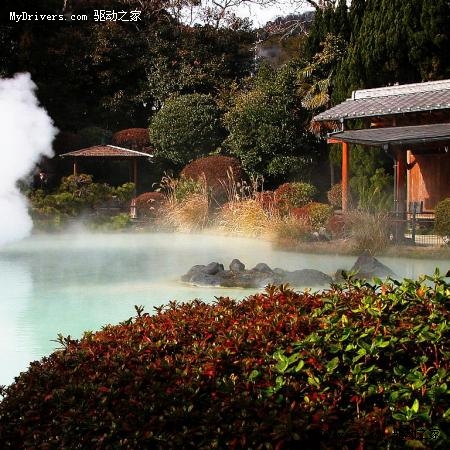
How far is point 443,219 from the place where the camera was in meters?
14.6

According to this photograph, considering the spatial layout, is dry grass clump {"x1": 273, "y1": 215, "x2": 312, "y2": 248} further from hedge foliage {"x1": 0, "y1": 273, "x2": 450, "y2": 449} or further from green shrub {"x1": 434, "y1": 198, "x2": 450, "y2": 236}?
hedge foliage {"x1": 0, "y1": 273, "x2": 450, "y2": 449}

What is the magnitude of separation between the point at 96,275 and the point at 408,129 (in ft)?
29.0

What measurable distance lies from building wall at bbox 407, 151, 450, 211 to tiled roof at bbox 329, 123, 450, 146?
1.38 meters

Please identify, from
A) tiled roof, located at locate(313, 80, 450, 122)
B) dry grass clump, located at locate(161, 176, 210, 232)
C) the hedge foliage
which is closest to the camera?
the hedge foliage

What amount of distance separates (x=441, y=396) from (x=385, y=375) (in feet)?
0.81

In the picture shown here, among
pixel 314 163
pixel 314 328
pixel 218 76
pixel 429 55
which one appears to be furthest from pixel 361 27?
pixel 314 328

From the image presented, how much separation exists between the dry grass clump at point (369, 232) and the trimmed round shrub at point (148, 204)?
25.5 ft

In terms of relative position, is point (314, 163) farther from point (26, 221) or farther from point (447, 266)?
point (447, 266)

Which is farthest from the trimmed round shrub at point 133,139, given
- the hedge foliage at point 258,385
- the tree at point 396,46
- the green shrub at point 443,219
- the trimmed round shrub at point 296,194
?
the hedge foliage at point 258,385

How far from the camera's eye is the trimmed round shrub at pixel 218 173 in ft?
68.4

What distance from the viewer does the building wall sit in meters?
18.7

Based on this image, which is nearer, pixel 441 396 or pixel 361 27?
pixel 441 396

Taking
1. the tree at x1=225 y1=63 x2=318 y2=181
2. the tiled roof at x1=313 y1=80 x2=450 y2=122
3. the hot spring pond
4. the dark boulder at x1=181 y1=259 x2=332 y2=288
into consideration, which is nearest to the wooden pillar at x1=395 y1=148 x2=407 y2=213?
the tiled roof at x1=313 y1=80 x2=450 y2=122

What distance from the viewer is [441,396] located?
2.79 metres
